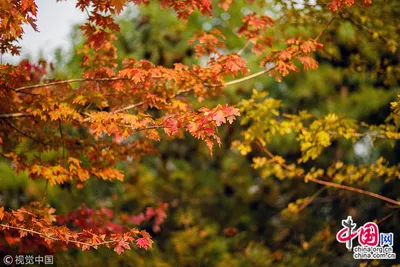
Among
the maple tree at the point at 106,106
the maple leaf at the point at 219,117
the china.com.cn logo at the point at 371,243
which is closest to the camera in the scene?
the maple leaf at the point at 219,117

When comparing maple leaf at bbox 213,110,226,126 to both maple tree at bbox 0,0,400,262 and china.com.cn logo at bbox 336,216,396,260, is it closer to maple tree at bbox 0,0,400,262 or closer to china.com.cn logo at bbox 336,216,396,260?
maple tree at bbox 0,0,400,262

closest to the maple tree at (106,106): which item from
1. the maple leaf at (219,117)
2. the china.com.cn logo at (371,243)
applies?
the maple leaf at (219,117)

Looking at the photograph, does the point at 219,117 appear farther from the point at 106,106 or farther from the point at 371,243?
the point at 371,243

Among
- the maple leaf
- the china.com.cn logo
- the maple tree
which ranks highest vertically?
the maple tree

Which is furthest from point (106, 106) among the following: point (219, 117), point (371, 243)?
point (371, 243)

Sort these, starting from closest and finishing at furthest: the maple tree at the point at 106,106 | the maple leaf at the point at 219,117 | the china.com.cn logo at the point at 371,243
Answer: the maple leaf at the point at 219,117
the maple tree at the point at 106,106
the china.com.cn logo at the point at 371,243

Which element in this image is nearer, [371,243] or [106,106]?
[106,106]

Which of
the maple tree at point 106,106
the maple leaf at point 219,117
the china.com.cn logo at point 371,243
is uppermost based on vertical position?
the maple tree at point 106,106

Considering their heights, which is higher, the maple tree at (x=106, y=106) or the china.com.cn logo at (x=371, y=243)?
the maple tree at (x=106, y=106)

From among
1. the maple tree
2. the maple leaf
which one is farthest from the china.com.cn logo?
the maple leaf

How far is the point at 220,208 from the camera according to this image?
937 centimetres

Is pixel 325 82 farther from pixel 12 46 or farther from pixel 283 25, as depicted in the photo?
pixel 12 46

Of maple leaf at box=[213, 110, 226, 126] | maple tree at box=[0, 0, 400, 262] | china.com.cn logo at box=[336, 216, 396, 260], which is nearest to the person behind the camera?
maple leaf at box=[213, 110, 226, 126]

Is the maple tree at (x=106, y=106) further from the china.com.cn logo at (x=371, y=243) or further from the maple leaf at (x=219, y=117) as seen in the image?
the china.com.cn logo at (x=371, y=243)
